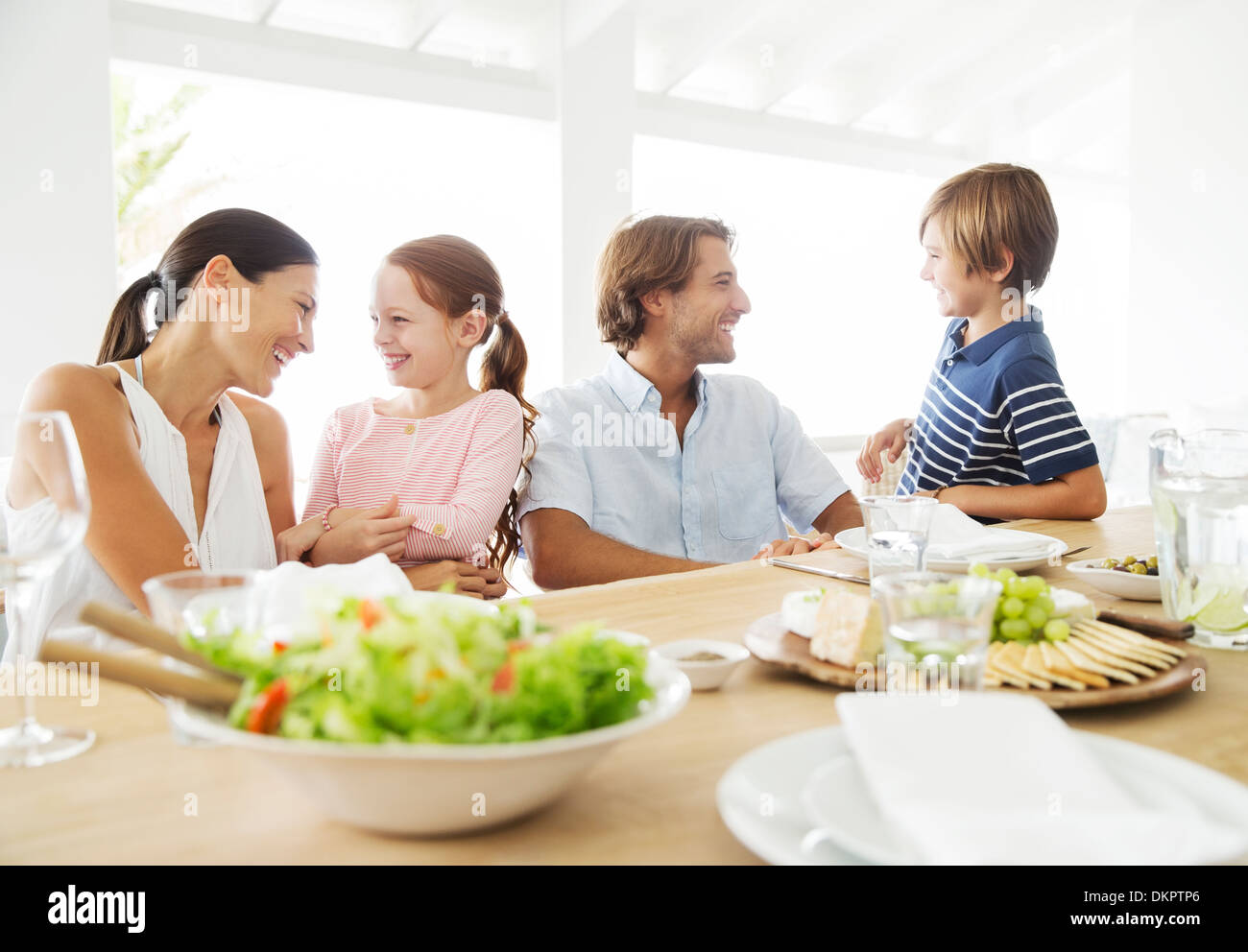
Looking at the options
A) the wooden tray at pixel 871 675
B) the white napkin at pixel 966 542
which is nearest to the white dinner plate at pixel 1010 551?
the white napkin at pixel 966 542

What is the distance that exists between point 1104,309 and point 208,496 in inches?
387

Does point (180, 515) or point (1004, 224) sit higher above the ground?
point (1004, 224)

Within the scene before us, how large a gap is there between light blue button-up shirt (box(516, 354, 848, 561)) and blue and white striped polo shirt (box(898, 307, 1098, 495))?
27 centimetres

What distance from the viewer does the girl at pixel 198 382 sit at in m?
1.62

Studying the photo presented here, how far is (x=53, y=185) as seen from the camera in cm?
383

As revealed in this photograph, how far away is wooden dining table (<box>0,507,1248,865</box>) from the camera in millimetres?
640

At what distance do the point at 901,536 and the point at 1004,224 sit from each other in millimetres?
1506

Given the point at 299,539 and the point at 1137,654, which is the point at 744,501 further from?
the point at 1137,654

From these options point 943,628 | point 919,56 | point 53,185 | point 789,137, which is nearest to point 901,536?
point 943,628

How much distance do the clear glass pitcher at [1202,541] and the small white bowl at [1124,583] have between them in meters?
0.11

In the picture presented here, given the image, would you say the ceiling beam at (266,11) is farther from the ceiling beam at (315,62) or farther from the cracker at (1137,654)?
the cracker at (1137,654)

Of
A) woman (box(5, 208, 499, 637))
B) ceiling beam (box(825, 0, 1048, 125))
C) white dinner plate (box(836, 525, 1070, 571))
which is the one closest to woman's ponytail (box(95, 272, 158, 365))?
woman (box(5, 208, 499, 637))
